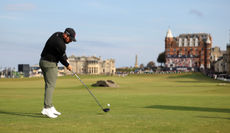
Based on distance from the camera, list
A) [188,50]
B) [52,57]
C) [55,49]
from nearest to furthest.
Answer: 1. [55,49]
2. [52,57]
3. [188,50]

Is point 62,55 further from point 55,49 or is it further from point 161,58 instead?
point 161,58

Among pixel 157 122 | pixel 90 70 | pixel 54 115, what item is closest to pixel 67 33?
pixel 54 115

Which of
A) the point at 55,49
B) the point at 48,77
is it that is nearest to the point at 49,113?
the point at 48,77

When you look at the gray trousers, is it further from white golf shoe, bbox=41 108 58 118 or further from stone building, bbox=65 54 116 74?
stone building, bbox=65 54 116 74

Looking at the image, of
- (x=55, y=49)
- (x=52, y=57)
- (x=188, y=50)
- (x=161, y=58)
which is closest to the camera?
(x=55, y=49)

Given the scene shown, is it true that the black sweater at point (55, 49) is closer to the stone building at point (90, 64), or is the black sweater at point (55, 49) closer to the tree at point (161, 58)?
the tree at point (161, 58)

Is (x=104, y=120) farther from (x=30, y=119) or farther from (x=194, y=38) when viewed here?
(x=194, y=38)

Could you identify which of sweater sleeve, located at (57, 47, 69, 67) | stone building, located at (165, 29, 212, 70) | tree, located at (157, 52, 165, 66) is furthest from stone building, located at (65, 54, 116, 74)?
sweater sleeve, located at (57, 47, 69, 67)

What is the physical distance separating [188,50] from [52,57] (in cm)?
16275

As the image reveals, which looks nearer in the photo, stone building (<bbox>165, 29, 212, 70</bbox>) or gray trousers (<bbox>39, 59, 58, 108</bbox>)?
gray trousers (<bbox>39, 59, 58, 108</bbox>)

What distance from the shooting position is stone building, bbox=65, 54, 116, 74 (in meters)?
189

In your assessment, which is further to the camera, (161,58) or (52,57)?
(161,58)

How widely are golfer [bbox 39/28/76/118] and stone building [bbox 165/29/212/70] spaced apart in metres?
149

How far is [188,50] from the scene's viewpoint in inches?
6471
